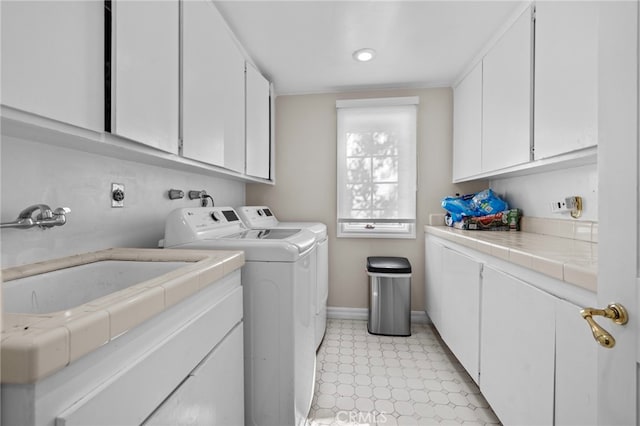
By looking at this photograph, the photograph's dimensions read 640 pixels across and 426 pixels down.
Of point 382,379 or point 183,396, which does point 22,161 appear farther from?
point 382,379

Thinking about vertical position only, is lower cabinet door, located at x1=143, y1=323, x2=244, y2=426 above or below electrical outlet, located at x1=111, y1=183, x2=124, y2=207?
below

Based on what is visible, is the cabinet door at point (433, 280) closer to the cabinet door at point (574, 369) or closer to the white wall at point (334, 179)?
the white wall at point (334, 179)

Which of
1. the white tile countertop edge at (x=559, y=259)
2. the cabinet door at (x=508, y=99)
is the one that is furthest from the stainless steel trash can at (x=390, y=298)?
the cabinet door at (x=508, y=99)

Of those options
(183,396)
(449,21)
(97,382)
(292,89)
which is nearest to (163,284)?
(97,382)

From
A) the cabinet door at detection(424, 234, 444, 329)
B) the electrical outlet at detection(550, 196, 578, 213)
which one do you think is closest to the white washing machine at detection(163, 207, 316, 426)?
the cabinet door at detection(424, 234, 444, 329)

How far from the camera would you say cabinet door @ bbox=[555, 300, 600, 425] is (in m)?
0.86

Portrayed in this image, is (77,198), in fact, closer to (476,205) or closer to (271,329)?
(271,329)

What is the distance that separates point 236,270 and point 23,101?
0.83m

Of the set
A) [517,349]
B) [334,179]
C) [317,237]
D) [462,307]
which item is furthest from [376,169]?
[517,349]

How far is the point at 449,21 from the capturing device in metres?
1.86

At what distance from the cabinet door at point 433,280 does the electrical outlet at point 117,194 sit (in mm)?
2138

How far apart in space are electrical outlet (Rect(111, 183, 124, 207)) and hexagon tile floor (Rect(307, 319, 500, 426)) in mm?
1477

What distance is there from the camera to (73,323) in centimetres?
48

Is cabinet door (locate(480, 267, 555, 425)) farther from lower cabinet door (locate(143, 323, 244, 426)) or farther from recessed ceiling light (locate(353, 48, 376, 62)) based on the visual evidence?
recessed ceiling light (locate(353, 48, 376, 62))
